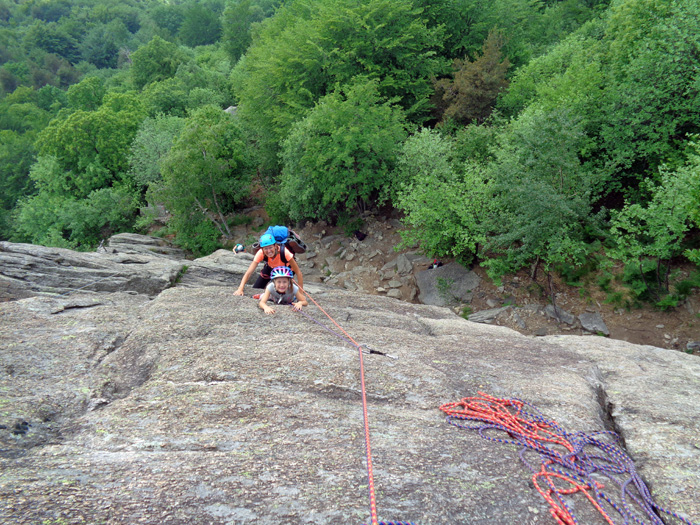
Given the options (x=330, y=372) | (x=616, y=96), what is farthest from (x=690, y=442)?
(x=616, y=96)

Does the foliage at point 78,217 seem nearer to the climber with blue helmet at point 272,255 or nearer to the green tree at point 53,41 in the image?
the climber with blue helmet at point 272,255

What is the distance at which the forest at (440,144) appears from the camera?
693 inches

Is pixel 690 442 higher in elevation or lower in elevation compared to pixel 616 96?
lower

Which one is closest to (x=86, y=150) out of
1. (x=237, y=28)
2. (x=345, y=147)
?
(x=345, y=147)

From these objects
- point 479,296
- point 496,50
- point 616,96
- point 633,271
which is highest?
point 496,50

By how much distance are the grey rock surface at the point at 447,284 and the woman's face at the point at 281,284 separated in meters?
13.2

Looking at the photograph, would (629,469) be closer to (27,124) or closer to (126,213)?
(126,213)

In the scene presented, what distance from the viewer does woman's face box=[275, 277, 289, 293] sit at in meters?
9.05

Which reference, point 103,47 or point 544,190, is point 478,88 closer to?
point 544,190

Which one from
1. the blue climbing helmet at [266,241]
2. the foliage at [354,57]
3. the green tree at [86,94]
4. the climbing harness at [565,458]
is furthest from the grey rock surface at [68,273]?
the green tree at [86,94]

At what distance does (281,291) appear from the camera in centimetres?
933

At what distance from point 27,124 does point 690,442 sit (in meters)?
90.5

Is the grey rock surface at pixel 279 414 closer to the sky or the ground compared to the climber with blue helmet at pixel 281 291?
closer to the ground

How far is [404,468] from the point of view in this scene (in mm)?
4637
